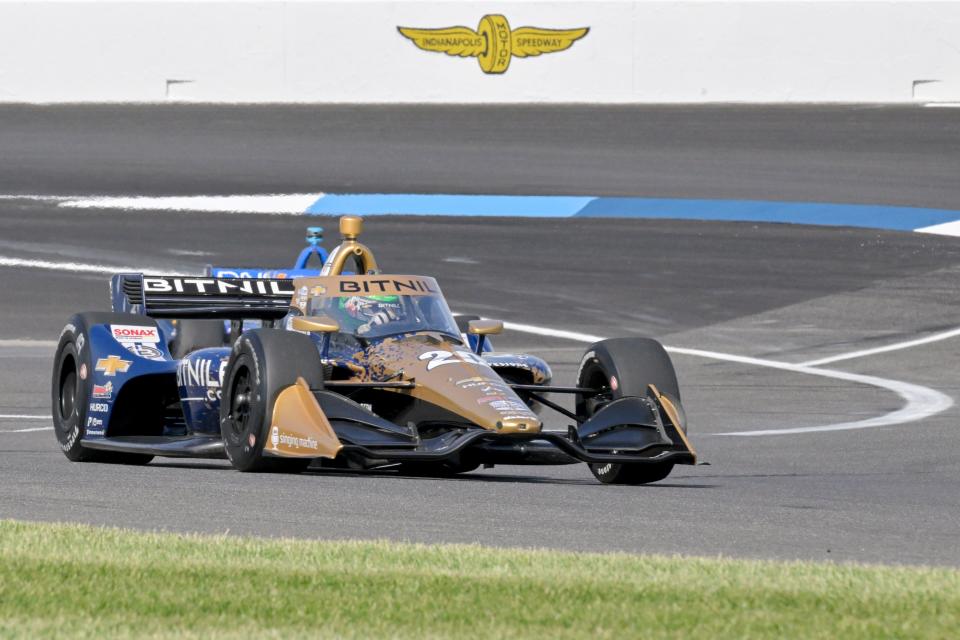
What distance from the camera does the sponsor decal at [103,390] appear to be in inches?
499

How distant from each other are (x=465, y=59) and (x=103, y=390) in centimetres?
2819

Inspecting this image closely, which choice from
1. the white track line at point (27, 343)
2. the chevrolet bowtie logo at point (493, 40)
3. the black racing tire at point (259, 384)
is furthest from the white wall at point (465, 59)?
the black racing tire at point (259, 384)

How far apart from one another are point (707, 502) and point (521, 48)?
100 ft

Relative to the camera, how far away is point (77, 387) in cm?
1290

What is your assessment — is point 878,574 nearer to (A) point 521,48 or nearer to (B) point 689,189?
(B) point 689,189

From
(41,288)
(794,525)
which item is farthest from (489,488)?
(41,288)

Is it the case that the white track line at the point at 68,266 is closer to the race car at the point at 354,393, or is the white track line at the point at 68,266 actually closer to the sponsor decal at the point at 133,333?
the race car at the point at 354,393

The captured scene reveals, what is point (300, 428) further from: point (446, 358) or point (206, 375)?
point (206, 375)

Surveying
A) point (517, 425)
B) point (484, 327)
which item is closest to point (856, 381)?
point (484, 327)

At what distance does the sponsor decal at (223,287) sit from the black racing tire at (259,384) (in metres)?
2.30

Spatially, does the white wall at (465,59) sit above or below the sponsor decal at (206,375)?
above

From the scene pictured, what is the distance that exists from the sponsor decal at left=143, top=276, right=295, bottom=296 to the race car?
0.83 ft

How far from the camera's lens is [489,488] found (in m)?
10.9

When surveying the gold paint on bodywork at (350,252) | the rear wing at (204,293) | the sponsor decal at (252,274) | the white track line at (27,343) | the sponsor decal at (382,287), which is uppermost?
the gold paint on bodywork at (350,252)
